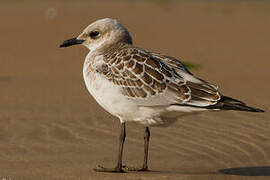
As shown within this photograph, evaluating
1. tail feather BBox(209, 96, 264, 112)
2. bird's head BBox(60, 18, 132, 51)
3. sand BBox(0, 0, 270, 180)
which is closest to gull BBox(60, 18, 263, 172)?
tail feather BBox(209, 96, 264, 112)

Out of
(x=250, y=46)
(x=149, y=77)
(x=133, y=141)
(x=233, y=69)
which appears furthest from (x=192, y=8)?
(x=149, y=77)

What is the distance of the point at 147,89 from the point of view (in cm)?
617

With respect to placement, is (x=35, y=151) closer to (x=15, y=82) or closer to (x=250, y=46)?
(x=15, y=82)

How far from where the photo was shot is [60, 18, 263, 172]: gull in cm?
604

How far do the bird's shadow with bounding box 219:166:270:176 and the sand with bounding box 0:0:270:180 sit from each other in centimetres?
1

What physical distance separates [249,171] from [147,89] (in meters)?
1.63

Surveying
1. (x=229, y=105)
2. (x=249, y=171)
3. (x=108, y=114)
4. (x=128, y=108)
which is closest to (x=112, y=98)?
(x=128, y=108)

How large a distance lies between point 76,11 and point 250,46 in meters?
7.75

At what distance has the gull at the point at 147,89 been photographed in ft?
19.8

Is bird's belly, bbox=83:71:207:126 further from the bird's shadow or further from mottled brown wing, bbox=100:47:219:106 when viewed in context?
the bird's shadow

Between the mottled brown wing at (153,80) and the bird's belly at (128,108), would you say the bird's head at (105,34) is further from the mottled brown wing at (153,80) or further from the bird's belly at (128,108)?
the bird's belly at (128,108)

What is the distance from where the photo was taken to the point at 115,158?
7.21 m

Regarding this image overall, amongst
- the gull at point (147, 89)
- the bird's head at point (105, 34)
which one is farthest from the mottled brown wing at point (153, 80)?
the bird's head at point (105, 34)

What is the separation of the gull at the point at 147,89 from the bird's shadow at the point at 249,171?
963 millimetres
